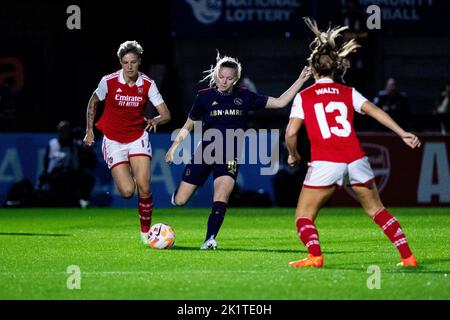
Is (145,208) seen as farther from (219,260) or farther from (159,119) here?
(219,260)

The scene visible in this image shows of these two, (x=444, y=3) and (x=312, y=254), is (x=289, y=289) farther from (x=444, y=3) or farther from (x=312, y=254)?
(x=444, y=3)

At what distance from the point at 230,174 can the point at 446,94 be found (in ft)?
37.2

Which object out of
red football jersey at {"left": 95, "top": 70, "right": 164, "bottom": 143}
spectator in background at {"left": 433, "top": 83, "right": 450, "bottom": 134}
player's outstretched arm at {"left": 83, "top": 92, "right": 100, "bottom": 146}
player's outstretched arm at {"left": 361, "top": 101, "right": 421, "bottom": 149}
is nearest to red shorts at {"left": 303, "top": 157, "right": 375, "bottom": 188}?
player's outstretched arm at {"left": 361, "top": 101, "right": 421, "bottom": 149}

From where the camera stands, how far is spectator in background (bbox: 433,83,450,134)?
74.6ft

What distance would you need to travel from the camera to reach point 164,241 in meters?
12.9

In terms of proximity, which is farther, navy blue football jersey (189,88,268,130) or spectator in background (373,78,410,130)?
spectator in background (373,78,410,130)

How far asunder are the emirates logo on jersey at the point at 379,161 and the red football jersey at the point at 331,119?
1066 cm

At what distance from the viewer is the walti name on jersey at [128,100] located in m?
13.5

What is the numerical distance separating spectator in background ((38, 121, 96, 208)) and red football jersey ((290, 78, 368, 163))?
11.6m

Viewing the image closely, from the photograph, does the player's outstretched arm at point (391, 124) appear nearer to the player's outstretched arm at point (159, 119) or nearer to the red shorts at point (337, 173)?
the red shorts at point (337, 173)

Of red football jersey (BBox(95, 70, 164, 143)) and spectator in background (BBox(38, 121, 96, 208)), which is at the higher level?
red football jersey (BBox(95, 70, 164, 143))

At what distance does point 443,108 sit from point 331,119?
13.3 meters

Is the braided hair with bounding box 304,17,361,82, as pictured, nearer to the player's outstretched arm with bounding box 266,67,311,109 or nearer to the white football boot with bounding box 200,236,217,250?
the player's outstretched arm with bounding box 266,67,311,109

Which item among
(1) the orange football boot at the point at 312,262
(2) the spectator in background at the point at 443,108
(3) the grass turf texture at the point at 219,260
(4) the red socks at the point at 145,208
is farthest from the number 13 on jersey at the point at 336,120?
(2) the spectator in background at the point at 443,108
